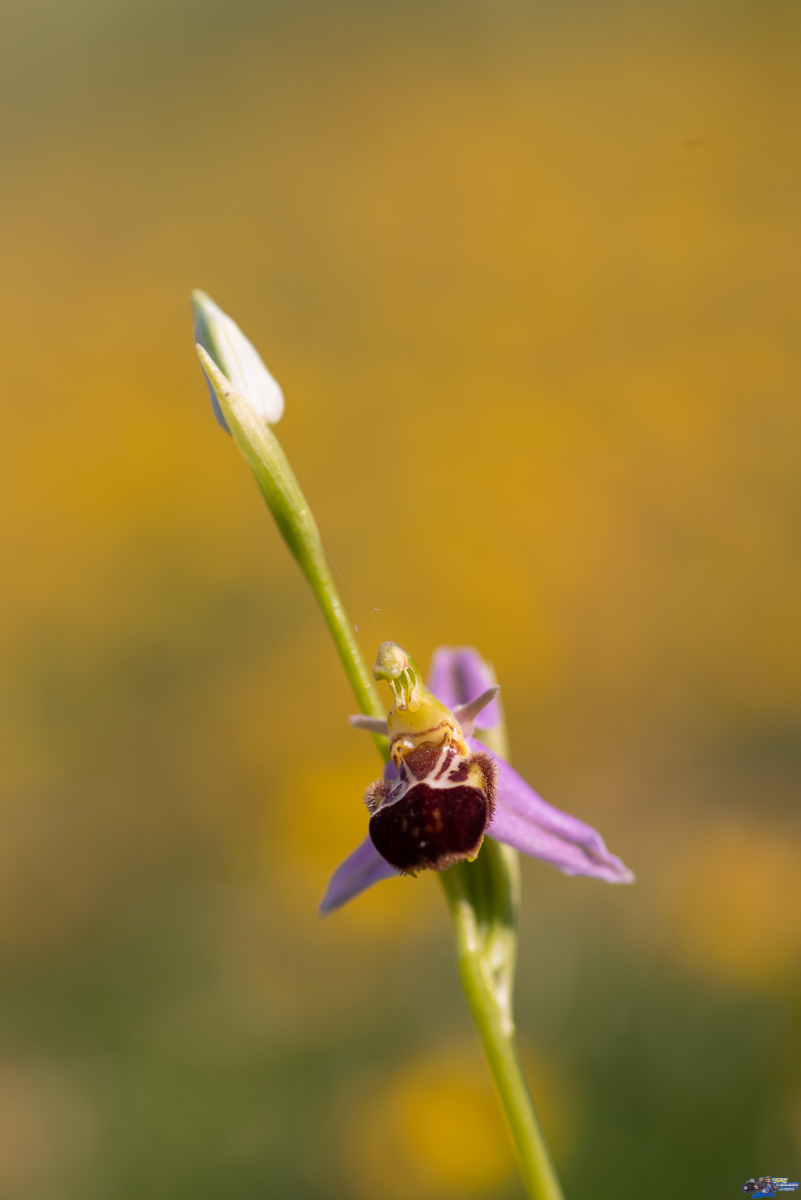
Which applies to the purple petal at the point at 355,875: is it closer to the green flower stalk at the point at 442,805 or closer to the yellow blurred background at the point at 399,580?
the green flower stalk at the point at 442,805

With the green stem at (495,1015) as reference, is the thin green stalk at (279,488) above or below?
above

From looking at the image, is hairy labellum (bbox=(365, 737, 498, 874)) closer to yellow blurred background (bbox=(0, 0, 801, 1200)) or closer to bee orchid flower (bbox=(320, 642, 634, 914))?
bee orchid flower (bbox=(320, 642, 634, 914))

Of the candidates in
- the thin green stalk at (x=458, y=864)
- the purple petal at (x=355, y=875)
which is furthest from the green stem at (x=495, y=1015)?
the purple petal at (x=355, y=875)

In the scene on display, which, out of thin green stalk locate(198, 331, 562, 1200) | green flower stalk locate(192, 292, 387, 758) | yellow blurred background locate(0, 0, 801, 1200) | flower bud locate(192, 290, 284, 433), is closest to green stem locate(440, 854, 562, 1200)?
thin green stalk locate(198, 331, 562, 1200)

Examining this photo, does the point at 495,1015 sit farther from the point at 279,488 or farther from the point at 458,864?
the point at 279,488

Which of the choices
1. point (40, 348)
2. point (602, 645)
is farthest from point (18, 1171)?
point (40, 348)

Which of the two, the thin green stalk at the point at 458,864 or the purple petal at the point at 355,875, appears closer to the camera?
the thin green stalk at the point at 458,864

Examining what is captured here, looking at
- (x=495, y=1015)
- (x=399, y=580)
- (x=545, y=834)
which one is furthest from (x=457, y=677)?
(x=399, y=580)

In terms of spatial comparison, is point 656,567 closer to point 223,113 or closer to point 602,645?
point 602,645
